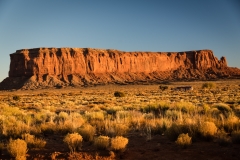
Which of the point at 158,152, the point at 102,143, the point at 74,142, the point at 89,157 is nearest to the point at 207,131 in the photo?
the point at 158,152

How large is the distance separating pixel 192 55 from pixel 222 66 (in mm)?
18177

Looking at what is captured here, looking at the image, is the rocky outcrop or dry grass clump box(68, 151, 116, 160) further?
the rocky outcrop

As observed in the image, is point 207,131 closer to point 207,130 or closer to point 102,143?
point 207,130

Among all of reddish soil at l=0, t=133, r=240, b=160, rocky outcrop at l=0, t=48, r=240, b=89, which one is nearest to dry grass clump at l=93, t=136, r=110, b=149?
reddish soil at l=0, t=133, r=240, b=160

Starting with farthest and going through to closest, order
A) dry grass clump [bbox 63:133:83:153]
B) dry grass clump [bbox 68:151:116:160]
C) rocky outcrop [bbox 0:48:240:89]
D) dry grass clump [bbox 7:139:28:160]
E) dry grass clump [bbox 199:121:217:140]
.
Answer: rocky outcrop [bbox 0:48:240:89] → dry grass clump [bbox 199:121:217:140] → dry grass clump [bbox 63:133:83:153] → dry grass clump [bbox 7:139:28:160] → dry grass clump [bbox 68:151:116:160]

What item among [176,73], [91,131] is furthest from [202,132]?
[176,73]

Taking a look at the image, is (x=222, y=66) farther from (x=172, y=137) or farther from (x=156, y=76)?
(x=172, y=137)

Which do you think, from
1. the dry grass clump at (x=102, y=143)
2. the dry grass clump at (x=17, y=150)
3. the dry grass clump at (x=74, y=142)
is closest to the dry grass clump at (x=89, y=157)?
the dry grass clump at (x=102, y=143)

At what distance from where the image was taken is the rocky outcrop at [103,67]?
131 meters

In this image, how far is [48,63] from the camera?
455ft

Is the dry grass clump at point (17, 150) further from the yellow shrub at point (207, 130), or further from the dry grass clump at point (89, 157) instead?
the yellow shrub at point (207, 130)

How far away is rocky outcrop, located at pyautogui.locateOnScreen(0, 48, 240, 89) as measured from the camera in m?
131

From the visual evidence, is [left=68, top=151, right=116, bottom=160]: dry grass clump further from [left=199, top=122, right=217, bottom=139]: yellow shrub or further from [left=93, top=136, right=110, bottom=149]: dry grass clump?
[left=199, top=122, right=217, bottom=139]: yellow shrub

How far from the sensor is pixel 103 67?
152500mm
